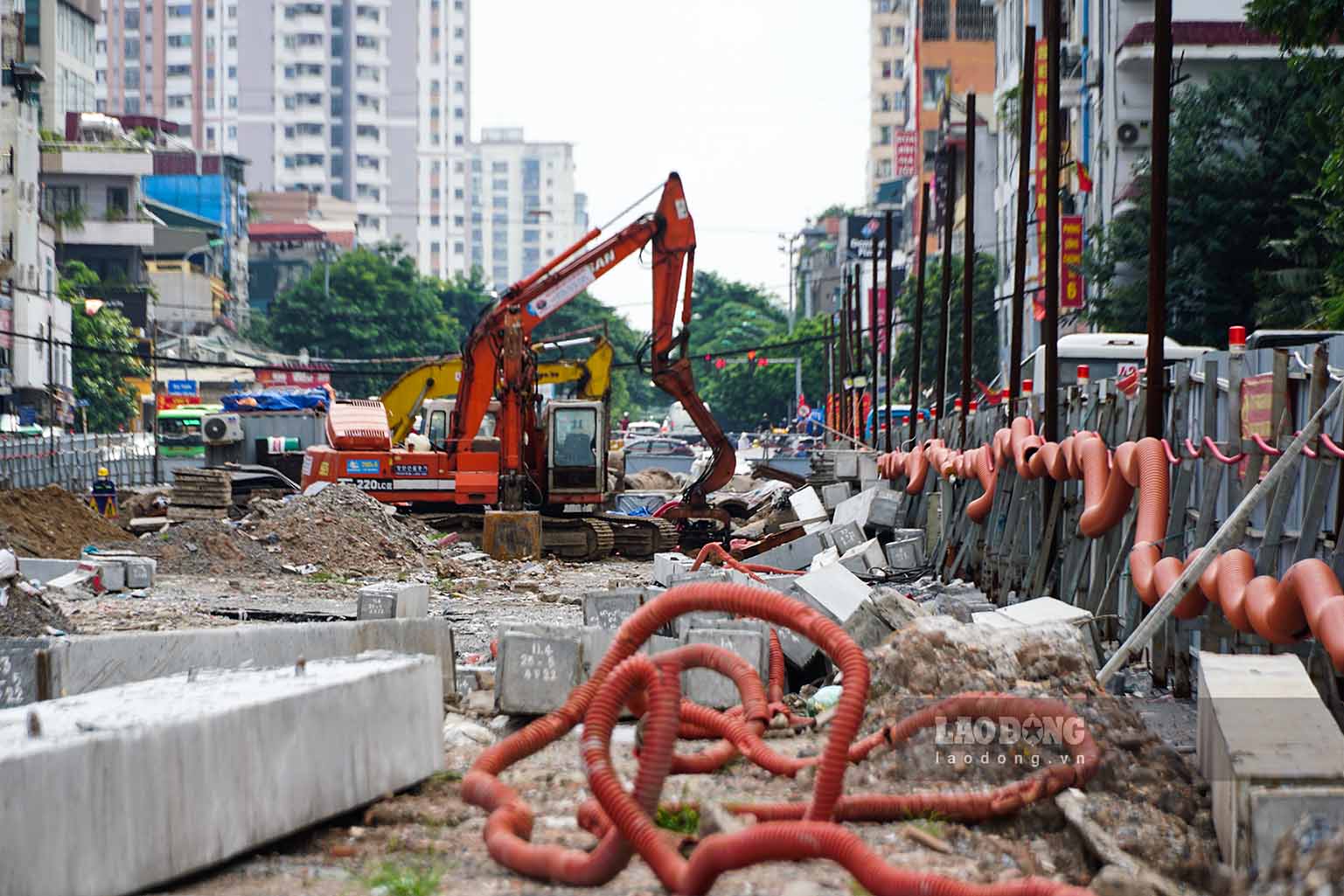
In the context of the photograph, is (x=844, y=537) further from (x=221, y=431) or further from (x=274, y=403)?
(x=274, y=403)

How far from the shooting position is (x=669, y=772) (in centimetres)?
625

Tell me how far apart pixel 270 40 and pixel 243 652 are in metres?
178

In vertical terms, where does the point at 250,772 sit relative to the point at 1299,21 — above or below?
below

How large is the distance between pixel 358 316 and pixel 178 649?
98.2 meters

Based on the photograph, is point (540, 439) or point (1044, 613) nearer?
point (1044, 613)

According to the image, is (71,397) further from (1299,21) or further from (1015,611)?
(1015,611)

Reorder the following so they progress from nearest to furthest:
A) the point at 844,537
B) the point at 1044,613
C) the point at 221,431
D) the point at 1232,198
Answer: the point at 1044,613 → the point at 844,537 → the point at 1232,198 → the point at 221,431

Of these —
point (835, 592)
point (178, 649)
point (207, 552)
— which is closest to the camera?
point (178, 649)

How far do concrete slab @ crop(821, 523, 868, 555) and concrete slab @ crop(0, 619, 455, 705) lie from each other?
1097cm

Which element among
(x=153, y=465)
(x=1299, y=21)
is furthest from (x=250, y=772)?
(x=153, y=465)

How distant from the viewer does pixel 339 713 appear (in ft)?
22.4

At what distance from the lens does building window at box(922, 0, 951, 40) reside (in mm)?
101500

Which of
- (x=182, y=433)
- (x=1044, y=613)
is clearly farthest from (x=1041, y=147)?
(x=1044, y=613)

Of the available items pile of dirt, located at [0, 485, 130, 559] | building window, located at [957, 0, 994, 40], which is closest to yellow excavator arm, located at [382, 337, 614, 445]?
pile of dirt, located at [0, 485, 130, 559]
